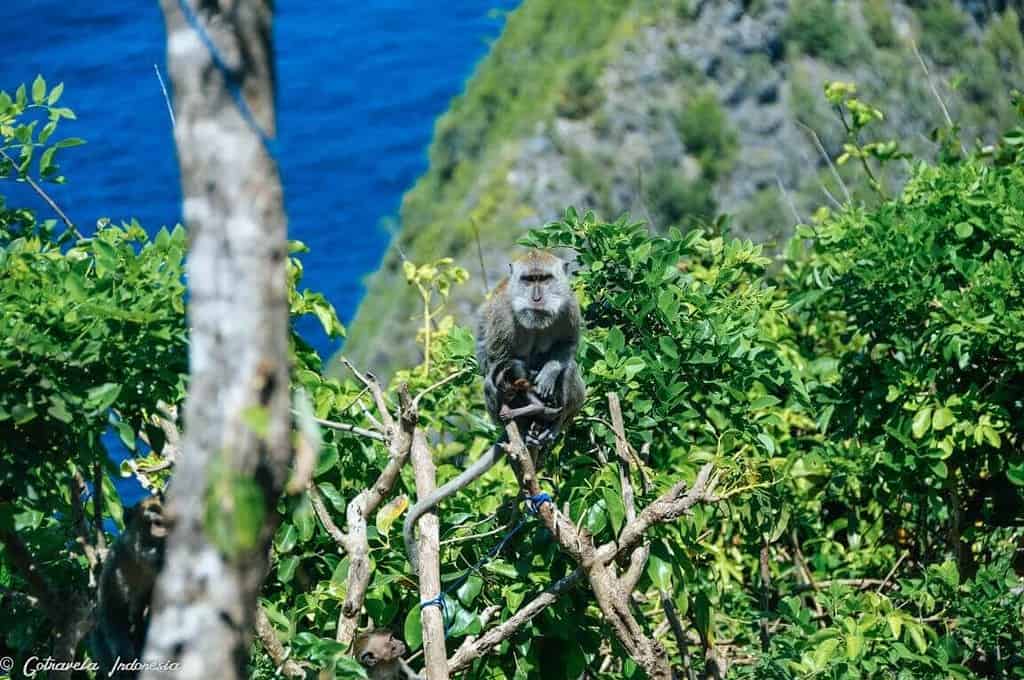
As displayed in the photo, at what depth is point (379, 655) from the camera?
545cm

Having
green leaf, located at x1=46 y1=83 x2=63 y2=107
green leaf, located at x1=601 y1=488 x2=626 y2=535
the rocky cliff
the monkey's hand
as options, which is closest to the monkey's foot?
the monkey's hand

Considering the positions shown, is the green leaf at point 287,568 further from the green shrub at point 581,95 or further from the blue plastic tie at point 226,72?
the green shrub at point 581,95

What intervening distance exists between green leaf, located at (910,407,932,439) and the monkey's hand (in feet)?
6.53

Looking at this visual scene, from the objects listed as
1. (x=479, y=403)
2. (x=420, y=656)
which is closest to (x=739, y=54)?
(x=479, y=403)

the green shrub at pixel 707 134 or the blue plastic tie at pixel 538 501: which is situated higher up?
the blue plastic tie at pixel 538 501

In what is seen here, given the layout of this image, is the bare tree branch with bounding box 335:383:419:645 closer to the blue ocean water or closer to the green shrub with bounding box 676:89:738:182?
the blue ocean water

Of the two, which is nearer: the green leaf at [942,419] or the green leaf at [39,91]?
the green leaf at [39,91]

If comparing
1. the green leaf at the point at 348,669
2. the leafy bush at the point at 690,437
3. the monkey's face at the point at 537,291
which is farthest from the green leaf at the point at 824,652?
the monkey's face at the point at 537,291

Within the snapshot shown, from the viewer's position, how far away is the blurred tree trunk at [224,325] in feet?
9.66

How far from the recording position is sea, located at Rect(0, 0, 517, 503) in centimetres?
1980

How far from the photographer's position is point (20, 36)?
73.2 ft

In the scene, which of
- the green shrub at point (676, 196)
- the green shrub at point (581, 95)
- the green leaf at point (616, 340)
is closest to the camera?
the green leaf at point (616, 340)

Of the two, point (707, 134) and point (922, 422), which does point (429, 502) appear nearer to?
point (922, 422)

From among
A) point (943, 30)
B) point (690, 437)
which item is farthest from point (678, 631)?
point (943, 30)
